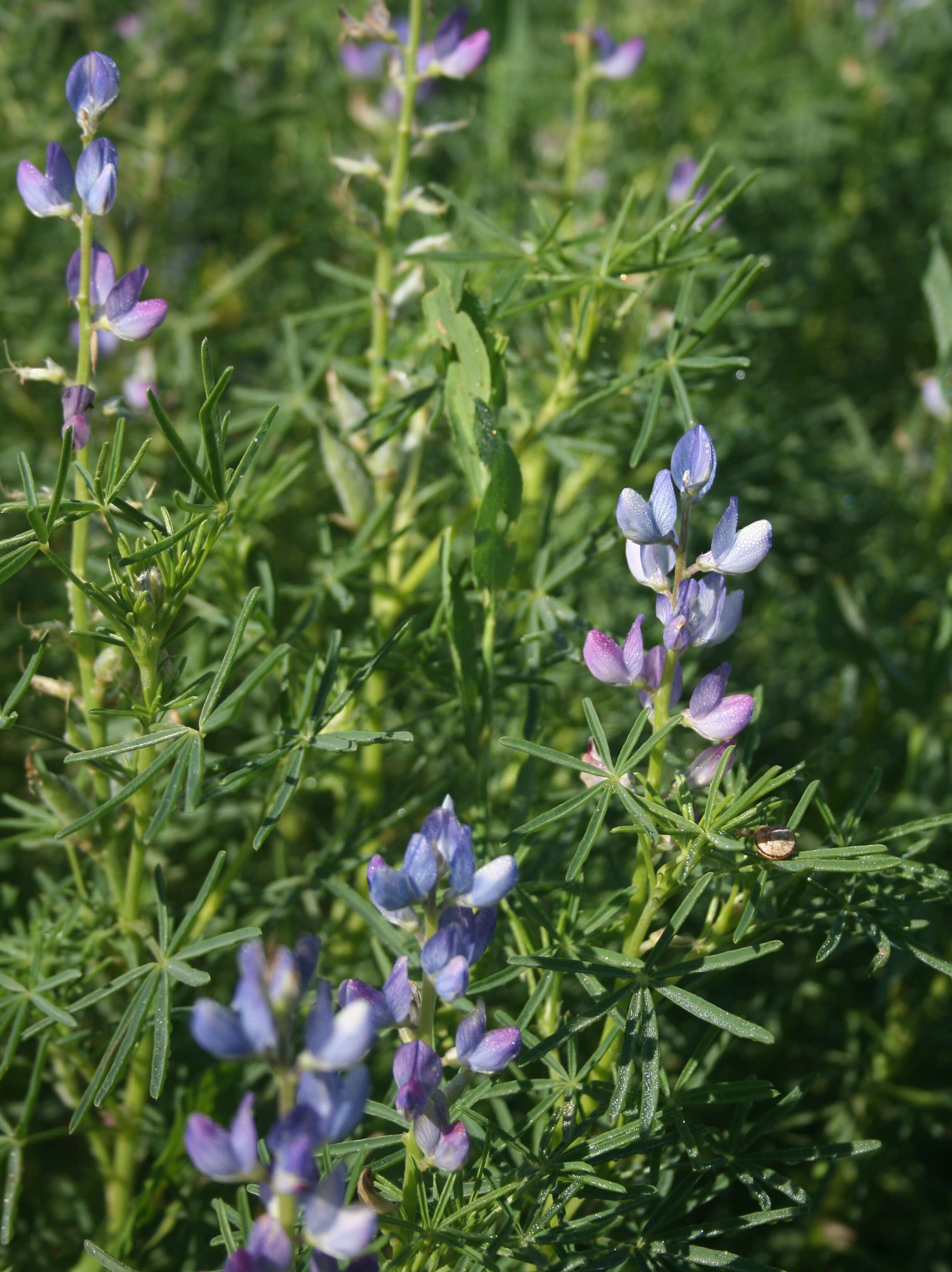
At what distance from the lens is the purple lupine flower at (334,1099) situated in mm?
546

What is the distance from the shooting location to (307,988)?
582 millimetres

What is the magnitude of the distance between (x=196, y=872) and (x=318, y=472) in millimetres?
588

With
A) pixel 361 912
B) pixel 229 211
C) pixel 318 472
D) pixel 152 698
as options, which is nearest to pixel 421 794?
pixel 361 912

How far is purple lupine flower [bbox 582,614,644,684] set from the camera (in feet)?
2.56

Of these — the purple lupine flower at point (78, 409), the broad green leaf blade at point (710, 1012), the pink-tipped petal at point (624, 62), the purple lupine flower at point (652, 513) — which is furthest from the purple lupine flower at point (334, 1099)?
the pink-tipped petal at point (624, 62)

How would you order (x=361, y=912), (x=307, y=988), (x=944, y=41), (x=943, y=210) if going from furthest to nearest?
(x=944, y=41), (x=943, y=210), (x=361, y=912), (x=307, y=988)

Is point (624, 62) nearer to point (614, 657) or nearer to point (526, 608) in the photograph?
point (526, 608)

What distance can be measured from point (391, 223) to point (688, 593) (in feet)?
2.12

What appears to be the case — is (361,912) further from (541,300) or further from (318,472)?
(318,472)

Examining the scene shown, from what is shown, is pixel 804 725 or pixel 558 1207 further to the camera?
pixel 804 725

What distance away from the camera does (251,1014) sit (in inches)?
20.7

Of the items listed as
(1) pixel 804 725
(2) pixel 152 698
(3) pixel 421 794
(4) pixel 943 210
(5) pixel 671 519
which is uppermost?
(5) pixel 671 519

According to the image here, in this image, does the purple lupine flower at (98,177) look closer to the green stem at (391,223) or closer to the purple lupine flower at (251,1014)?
the green stem at (391,223)

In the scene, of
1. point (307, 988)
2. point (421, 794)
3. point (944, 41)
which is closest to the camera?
point (307, 988)
